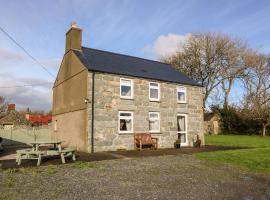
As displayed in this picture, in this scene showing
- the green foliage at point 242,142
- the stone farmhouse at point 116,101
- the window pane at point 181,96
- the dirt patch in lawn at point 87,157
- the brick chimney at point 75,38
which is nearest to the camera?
the dirt patch in lawn at point 87,157

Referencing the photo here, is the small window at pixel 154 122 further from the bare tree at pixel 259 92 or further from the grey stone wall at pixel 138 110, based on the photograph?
the bare tree at pixel 259 92

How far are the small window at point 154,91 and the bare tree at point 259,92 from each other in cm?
2163

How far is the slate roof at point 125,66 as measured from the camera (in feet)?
56.1

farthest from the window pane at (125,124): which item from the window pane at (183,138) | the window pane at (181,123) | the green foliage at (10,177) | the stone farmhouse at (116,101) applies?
the green foliage at (10,177)

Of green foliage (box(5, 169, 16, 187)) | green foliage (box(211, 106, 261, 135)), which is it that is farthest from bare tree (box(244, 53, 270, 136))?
green foliage (box(5, 169, 16, 187))

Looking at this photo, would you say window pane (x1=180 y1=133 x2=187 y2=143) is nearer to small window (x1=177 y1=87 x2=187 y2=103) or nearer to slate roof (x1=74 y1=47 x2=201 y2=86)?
small window (x1=177 y1=87 x2=187 y2=103)

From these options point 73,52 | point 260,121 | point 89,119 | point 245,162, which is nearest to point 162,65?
point 73,52

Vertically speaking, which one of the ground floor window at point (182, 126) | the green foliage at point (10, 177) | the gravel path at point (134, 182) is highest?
the ground floor window at point (182, 126)

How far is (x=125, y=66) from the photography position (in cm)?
1891

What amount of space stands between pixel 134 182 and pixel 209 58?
117 ft

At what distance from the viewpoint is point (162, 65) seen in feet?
78.2

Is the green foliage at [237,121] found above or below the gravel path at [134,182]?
above

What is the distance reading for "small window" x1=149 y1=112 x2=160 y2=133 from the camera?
18.3 metres

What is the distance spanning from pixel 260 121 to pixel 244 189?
32.8 metres
